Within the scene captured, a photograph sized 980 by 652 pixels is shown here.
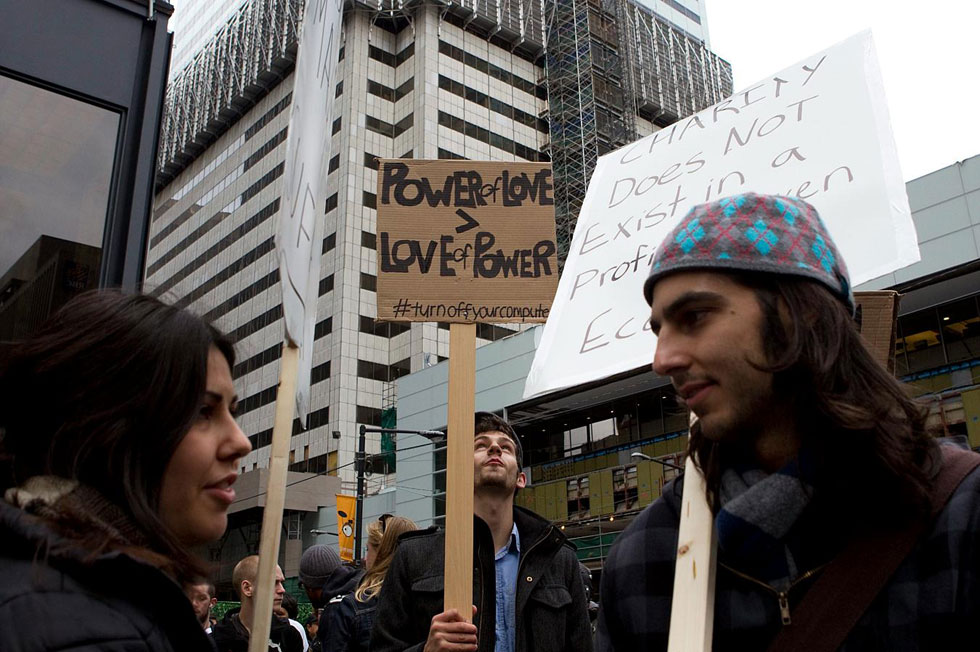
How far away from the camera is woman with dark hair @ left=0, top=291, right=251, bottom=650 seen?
131 cm

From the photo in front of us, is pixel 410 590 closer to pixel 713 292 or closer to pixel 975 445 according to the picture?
pixel 713 292

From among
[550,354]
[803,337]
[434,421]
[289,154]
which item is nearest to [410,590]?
[550,354]

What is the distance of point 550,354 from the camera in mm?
Result: 2701

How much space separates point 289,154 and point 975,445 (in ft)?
71.4

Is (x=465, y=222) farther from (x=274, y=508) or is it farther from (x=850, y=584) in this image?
(x=850, y=584)

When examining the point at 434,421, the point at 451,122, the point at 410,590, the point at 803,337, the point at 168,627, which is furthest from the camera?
the point at 451,122

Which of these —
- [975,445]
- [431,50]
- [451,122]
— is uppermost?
[431,50]

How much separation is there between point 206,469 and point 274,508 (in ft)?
1.73


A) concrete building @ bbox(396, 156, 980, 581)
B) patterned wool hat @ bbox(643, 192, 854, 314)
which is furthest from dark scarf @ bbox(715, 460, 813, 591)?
concrete building @ bbox(396, 156, 980, 581)

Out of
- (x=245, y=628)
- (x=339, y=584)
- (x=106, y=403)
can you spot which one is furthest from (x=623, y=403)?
(x=106, y=403)

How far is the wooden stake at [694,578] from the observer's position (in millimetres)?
1555

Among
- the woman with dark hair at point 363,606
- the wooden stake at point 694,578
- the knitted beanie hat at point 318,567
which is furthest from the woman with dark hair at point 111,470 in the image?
the knitted beanie hat at point 318,567

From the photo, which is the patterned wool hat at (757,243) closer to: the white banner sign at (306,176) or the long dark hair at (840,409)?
the long dark hair at (840,409)

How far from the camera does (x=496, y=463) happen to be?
3889 millimetres
